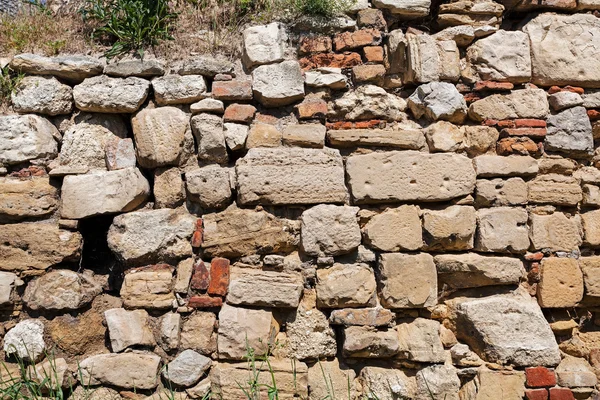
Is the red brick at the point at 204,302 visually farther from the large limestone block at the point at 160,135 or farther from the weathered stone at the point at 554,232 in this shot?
the weathered stone at the point at 554,232

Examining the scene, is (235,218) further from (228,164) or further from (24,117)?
(24,117)

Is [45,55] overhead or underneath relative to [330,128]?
overhead

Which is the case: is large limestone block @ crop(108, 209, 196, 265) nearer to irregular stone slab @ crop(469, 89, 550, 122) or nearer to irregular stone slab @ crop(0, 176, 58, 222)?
irregular stone slab @ crop(0, 176, 58, 222)

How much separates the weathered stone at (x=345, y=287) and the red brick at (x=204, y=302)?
0.58m

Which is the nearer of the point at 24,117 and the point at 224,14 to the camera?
the point at 24,117

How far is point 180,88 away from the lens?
11.2 ft

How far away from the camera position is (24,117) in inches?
133

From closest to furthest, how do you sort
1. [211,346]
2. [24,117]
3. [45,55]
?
[211,346] → [24,117] → [45,55]

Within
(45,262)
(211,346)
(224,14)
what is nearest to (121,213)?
(45,262)

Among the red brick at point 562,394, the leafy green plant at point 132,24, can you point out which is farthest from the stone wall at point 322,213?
the leafy green plant at point 132,24

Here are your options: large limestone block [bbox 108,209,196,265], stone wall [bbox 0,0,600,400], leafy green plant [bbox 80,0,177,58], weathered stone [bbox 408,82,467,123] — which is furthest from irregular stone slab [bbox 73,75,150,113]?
weathered stone [bbox 408,82,467,123]

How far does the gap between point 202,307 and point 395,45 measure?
6.64ft

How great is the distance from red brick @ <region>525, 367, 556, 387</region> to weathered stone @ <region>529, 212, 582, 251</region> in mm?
725

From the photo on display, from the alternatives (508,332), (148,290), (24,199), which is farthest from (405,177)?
(24,199)
